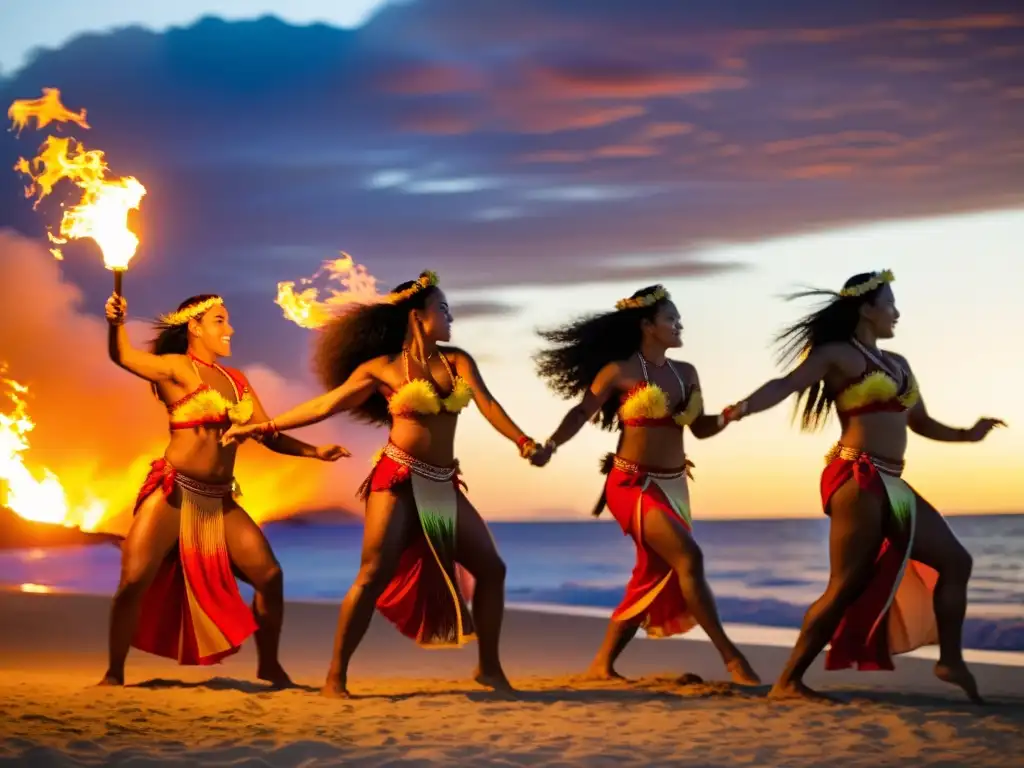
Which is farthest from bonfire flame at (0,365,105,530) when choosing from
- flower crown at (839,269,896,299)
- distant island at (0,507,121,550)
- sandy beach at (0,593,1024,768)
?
distant island at (0,507,121,550)

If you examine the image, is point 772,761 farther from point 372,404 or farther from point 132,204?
point 132,204

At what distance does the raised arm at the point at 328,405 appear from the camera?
7488mm

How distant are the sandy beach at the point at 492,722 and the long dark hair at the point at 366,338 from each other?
1383 millimetres

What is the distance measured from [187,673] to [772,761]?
13.3 feet

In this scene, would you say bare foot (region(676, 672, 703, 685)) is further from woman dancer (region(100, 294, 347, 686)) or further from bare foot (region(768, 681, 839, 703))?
woman dancer (region(100, 294, 347, 686))

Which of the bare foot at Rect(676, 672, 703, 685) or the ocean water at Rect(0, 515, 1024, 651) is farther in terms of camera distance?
the ocean water at Rect(0, 515, 1024, 651)

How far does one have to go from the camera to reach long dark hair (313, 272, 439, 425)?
7629mm

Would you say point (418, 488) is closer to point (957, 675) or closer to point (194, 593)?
point (194, 593)

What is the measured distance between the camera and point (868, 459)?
7.29 m

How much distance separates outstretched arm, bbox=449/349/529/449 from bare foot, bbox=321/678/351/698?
134 cm

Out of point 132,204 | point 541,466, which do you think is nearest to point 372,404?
point 541,466

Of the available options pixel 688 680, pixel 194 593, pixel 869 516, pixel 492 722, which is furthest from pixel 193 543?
pixel 869 516

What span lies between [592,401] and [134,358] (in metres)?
2.20

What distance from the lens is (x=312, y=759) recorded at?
19.1 feet
